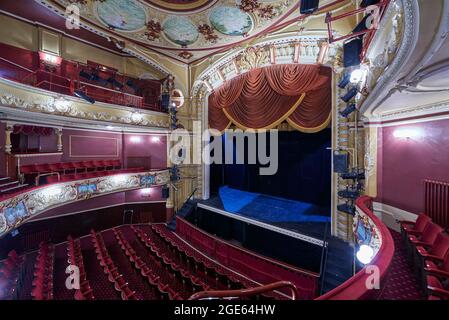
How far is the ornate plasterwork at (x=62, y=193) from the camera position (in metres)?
3.86

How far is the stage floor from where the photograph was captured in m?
5.46

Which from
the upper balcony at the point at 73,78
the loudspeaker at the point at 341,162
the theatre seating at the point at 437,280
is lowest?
the theatre seating at the point at 437,280

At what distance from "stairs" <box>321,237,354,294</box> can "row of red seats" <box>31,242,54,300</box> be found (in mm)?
5440

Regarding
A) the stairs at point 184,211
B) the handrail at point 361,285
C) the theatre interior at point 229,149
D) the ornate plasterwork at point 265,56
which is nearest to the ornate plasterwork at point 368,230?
the theatre interior at point 229,149

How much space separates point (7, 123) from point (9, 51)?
2.62m

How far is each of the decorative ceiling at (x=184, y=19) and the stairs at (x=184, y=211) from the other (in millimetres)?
5982

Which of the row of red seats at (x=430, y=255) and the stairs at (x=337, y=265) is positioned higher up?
the row of red seats at (x=430, y=255)

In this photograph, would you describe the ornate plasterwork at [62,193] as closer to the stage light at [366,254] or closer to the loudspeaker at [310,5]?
the stage light at [366,254]

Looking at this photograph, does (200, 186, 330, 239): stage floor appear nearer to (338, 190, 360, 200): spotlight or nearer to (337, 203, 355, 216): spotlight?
(337, 203, 355, 216): spotlight

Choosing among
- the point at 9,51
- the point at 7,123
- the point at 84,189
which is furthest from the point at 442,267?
the point at 9,51

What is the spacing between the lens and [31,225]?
6.53 m

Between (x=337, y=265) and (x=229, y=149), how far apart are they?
644 cm

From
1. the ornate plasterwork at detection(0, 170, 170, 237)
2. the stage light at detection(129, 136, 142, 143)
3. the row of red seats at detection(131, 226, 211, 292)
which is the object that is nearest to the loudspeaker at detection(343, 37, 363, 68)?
the row of red seats at detection(131, 226, 211, 292)
